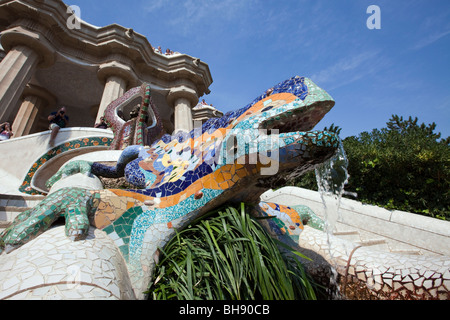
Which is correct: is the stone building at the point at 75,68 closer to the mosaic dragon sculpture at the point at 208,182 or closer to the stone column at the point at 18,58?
the stone column at the point at 18,58

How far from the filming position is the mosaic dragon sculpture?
152cm

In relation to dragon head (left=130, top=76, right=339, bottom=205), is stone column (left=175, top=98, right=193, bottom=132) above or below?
above

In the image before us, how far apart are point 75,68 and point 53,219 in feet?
45.8

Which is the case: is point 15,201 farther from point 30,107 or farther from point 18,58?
point 30,107

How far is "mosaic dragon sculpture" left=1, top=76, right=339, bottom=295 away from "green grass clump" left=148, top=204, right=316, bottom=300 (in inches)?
4.0

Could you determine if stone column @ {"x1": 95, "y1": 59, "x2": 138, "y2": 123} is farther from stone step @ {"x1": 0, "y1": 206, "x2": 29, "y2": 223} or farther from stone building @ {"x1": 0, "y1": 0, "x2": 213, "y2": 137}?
stone step @ {"x1": 0, "y1": 206, "x2": 29, "y2": 223}

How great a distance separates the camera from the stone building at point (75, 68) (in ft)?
33.4

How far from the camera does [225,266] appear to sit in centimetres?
152

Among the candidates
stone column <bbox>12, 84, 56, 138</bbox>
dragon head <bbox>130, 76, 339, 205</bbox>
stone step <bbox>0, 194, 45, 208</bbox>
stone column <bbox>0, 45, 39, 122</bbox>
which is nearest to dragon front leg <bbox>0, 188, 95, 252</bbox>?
dragon head <bbox>130, 76, 339, 205</bbox>

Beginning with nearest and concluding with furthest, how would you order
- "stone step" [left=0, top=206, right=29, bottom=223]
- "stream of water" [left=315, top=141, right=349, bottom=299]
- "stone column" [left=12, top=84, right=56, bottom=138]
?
"stream of water" [left=315, top=141, right=349, bottom=299] → "stone step" [left=0, top=206, right=29, bottom=223] → "stone column" [left=12, top=84, right=56, bottom=138]

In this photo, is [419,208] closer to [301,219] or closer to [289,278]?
[301,219]

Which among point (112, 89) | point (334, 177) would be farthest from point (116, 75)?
point (334, 177)

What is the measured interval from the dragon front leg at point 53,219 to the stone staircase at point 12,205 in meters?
2.49

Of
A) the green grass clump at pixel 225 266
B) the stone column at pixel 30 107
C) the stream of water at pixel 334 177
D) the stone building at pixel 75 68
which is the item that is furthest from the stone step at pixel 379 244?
the stone column at pixel 30 107
